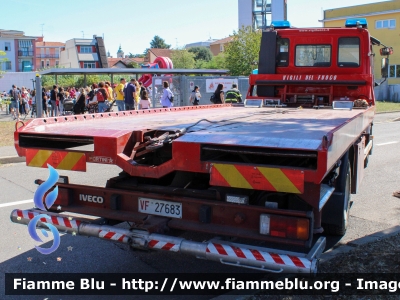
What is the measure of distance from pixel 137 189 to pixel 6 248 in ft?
6.62

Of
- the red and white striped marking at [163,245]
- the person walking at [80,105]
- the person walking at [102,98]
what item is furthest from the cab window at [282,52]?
the person walking at [80,105]

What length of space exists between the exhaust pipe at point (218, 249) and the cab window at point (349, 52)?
580 cm

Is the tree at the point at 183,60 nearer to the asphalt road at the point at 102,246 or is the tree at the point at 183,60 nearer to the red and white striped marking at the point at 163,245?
the asphalt road at the point at 102,246

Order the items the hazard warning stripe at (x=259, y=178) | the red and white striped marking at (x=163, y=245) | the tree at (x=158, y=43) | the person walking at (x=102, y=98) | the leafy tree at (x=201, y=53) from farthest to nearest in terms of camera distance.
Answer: the tree at (x=158, y=43) < the leafy tree at (x=201, y=53) < the person walking at (x=102, y=98) < the red and white striped marking at (x=163, y=245) < the hazard warning stripe at (x=259, y=178)

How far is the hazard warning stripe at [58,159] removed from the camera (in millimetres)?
4410

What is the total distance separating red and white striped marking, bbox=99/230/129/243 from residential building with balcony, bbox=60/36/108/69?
209 ft

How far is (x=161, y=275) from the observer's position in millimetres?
4875

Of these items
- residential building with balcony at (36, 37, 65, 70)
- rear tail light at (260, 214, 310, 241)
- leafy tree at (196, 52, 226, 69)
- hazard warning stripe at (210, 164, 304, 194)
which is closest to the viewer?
hazard warning stripe at (210, 164, 304, 194)

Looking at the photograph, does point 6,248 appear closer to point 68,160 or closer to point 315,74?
point 68,160

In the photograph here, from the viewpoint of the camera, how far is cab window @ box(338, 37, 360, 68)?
8.95 meters

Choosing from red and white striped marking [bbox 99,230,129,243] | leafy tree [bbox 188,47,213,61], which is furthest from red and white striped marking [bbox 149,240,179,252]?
leafy tree [bbox 188,47,213,61]

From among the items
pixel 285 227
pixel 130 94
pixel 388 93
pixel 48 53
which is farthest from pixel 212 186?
pixel 48 53

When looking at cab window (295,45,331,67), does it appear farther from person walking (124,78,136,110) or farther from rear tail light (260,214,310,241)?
person walking (124,78,136,110)

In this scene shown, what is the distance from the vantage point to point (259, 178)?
11.8 feet
